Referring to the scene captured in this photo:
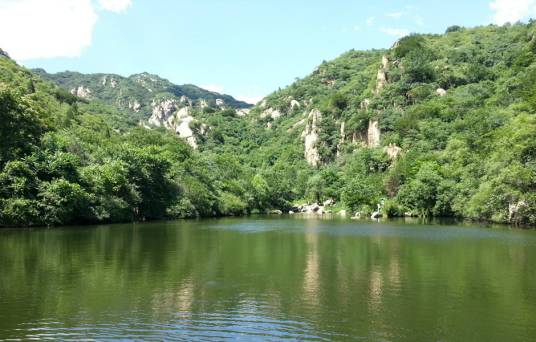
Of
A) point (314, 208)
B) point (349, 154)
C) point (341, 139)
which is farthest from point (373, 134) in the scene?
point (314, 208)

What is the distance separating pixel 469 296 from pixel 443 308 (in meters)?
2.83

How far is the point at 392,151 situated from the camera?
135000mm

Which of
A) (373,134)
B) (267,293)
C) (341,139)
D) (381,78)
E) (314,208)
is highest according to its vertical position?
(381,78)

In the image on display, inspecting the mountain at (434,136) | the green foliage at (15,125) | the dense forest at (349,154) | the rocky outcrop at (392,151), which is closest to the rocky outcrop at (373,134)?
the mountain at (434,136)

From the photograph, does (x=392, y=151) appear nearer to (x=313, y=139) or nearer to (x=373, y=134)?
(x=373, y=134)

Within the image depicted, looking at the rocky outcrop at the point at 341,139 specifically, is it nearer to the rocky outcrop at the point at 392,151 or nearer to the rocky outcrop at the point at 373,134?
the rocky outcrop at the point at 373,134

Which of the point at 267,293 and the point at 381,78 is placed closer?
the point at 267,293

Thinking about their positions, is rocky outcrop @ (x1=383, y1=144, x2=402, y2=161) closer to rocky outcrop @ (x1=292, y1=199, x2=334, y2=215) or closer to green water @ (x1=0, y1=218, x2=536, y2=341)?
rocky outcrop @ (x1=292, y1=199, x2=334, y2=215)

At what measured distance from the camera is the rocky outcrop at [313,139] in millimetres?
182750

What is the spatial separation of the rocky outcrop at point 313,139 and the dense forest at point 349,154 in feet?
1.31

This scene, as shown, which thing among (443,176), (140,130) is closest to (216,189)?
(140,130)

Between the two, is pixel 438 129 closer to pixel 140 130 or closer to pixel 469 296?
pixel 140 130

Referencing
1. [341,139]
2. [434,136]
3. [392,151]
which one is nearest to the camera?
[434,136]

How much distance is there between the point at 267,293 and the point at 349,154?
14370cm
